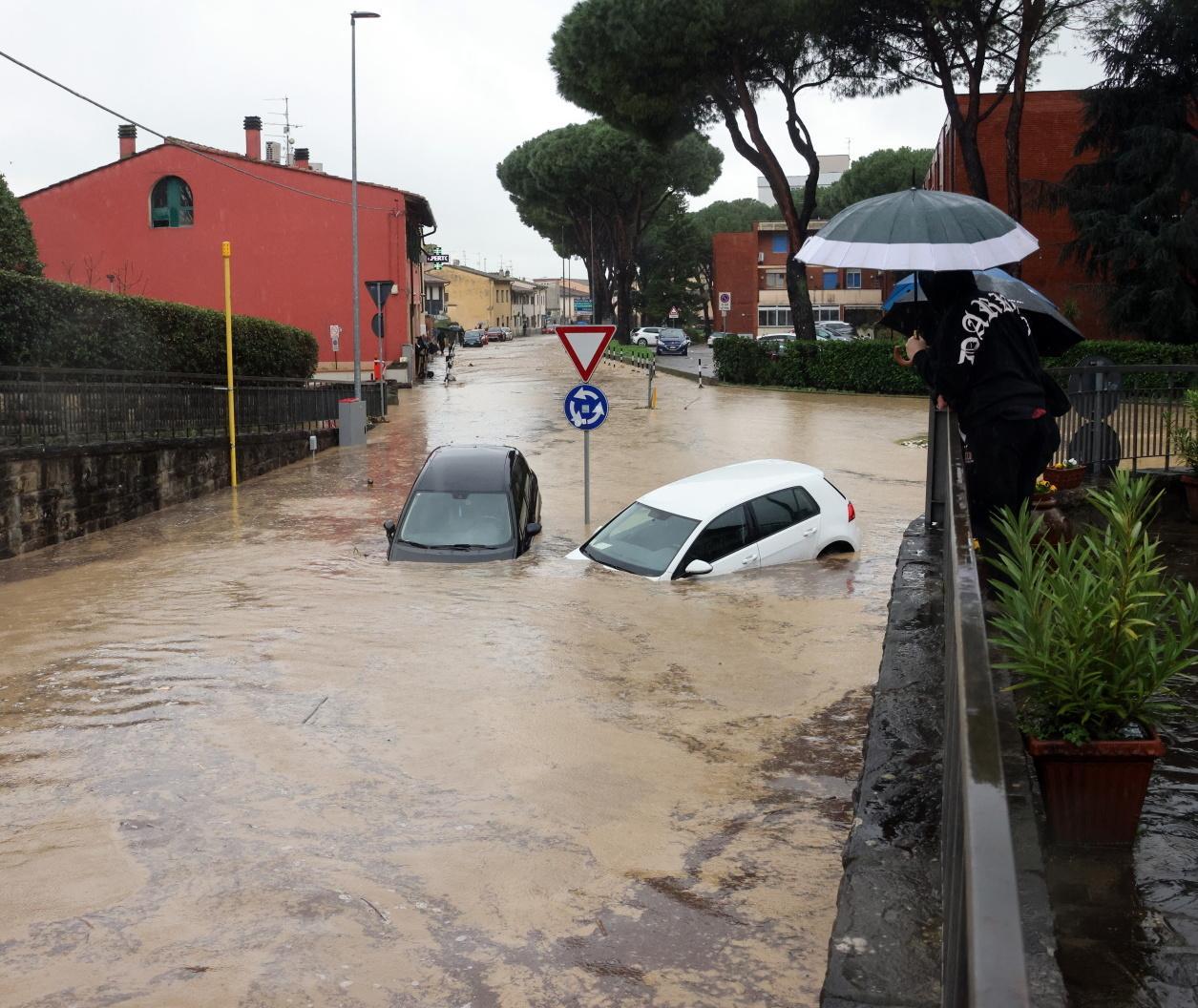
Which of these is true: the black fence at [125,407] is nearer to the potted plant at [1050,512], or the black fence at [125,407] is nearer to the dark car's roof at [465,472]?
the dark car's roof at [465,472]

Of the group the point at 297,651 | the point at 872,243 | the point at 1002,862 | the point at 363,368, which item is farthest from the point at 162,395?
the point at 363,368

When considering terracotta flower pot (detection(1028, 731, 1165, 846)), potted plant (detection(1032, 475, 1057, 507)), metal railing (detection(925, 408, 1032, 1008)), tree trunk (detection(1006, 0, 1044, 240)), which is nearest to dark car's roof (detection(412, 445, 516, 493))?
potted plant (detection(1032, 475, 1057, 507))

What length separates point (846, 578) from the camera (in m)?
12.9

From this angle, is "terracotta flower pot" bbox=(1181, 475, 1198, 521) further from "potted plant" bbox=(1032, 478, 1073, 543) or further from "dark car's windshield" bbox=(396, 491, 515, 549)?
"dark car's windshield" bbox=(396, 491, 515, 549)

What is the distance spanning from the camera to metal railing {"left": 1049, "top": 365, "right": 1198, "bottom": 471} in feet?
39.9

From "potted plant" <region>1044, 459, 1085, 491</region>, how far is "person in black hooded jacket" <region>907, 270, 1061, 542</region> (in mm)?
5104

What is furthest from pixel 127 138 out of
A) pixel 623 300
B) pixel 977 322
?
pixel 977 322

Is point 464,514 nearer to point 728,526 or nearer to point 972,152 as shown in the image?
point 728,526

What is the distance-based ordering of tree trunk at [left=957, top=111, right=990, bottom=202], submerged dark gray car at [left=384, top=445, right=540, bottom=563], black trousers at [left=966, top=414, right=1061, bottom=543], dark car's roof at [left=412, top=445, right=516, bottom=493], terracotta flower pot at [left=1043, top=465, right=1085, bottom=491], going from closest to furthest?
1. black trousers at [left=966, top=414, right=1061, bottom=543]
2. terracotta flower pot at [left=1043, top=465, right=1085, bottom=491]
3. submerged dark gray car at [left=384, top=445, right=540, bottom=563]
4. dark car's roof at [left=412, top=445, right=516, bottom=493]
5. tree trunk at [left=957, top=111, right=990, bottom=202]

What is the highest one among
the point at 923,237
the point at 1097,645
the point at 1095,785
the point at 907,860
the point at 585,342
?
the point at 923,237

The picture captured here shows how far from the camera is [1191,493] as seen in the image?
1112 cm

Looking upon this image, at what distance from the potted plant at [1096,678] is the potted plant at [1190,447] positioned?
7.33 metres

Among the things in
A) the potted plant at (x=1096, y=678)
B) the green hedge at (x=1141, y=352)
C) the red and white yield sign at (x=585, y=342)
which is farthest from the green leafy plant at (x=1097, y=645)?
the green hedge at (x=1141, y=352)

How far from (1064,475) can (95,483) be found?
1179cm
